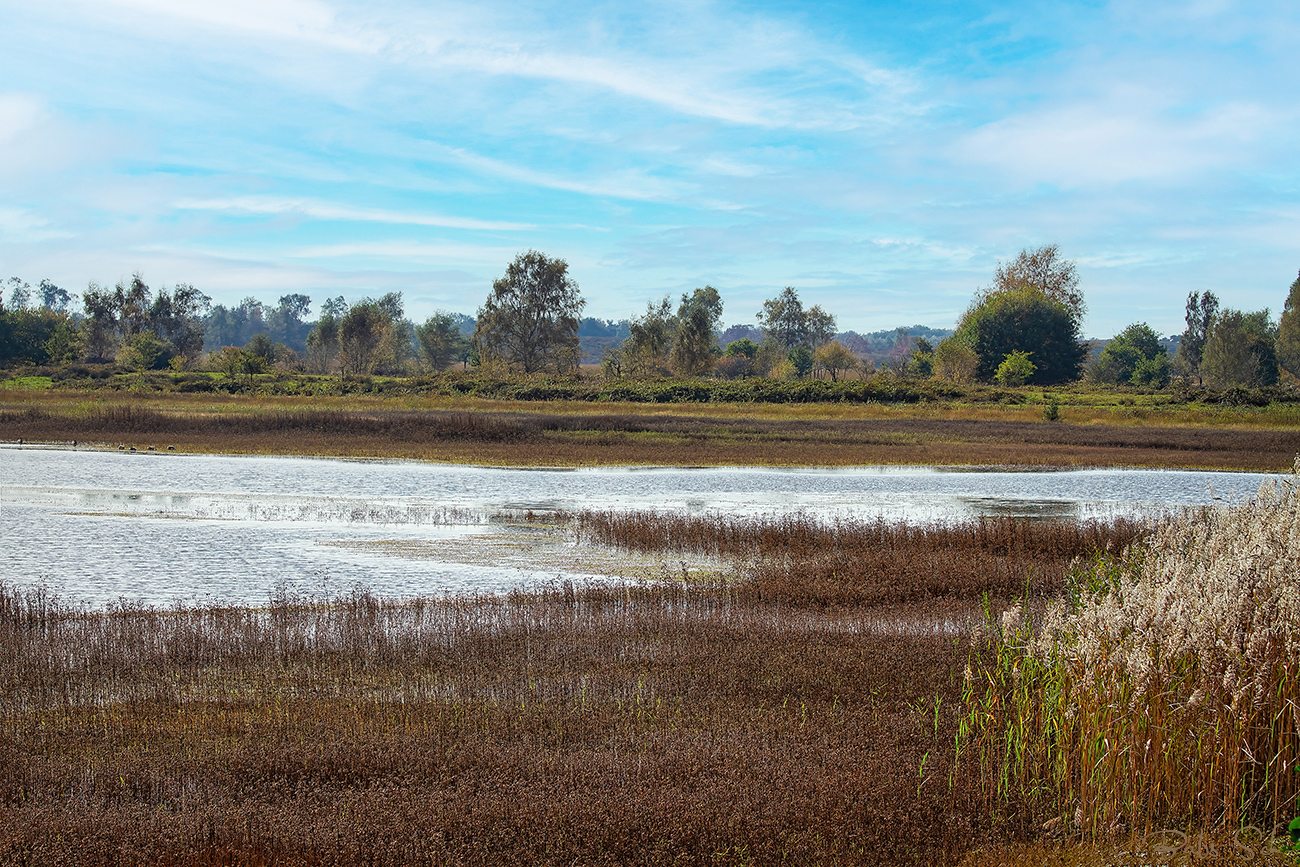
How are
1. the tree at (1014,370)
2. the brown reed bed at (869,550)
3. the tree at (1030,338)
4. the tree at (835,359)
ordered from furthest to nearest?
the tree at (835,359), the tree at (1030,338), the tree at (1014,370), the brown reed bed at (869,550)

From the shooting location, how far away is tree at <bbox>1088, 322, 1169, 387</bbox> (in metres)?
103

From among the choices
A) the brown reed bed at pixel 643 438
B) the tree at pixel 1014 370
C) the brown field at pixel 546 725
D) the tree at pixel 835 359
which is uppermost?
the tree at pixel 835 359

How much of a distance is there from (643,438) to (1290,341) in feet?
284

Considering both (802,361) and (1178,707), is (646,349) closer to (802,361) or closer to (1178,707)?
(802,361)

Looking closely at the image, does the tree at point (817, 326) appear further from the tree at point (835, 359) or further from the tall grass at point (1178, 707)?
the tall grass at point (1178, 707)

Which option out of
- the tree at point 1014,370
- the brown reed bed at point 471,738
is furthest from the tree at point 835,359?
the brown reed bed at point 471,738

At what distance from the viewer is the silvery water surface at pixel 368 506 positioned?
16.3m

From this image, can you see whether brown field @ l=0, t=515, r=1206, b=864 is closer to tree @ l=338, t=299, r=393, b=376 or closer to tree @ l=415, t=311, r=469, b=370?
tree @ l=338, t=299, r=393, b=376

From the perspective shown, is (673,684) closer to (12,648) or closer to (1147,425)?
(12,648)

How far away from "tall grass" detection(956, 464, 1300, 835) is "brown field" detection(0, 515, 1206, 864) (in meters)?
0.54

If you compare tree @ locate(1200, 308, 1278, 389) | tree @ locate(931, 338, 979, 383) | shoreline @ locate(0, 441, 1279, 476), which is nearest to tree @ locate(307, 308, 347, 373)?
tree @ locate(931, 338, 979, 383)

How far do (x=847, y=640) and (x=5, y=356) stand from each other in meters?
109

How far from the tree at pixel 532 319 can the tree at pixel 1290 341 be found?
71.6 metres

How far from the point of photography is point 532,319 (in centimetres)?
10600
